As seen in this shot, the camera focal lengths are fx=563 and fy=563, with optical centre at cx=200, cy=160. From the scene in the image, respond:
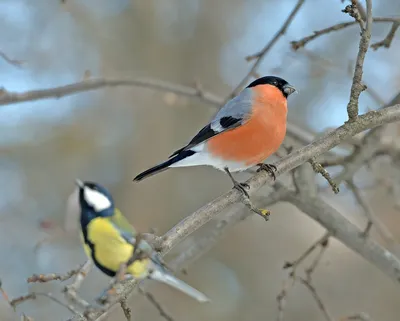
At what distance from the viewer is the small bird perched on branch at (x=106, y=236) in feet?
5.14

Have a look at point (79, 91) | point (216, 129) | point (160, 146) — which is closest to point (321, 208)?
point (216, 129)

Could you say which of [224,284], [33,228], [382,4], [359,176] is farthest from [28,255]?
[382,4]

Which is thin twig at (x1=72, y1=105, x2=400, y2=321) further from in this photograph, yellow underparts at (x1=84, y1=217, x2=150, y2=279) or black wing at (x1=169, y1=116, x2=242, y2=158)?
yellow underparts at (x1=84, y1=217, x2=150, y2=279)

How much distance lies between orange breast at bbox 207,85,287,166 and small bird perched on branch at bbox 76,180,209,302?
0.35 m

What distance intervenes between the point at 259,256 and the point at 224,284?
12.1 inches

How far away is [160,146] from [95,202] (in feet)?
7.59

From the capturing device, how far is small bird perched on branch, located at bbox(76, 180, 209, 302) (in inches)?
61.6

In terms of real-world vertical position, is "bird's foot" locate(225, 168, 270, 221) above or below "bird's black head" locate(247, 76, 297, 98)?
below

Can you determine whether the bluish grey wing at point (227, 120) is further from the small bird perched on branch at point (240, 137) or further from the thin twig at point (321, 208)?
the thin twig at point (321, 208)

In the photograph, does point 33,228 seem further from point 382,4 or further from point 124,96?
point 382,4

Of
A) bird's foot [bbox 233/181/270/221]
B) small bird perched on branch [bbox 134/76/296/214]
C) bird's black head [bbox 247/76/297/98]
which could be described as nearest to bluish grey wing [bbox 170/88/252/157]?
small bird perched on branch [bbox 134/76/296/214]

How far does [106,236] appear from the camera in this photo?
1607mm

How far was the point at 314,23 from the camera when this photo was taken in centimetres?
376

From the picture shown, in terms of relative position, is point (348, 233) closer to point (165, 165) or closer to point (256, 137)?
point (256, 137)
